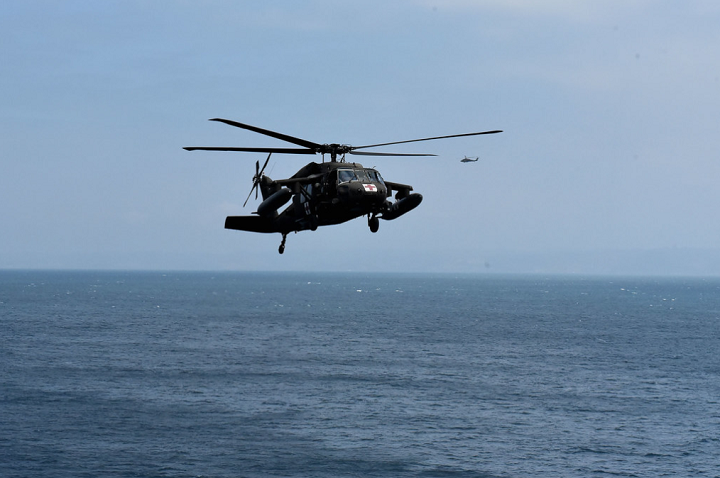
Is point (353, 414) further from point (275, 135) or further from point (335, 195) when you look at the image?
point (275, 135)

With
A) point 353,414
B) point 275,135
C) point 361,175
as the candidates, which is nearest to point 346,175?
point 361,175

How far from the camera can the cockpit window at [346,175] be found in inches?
1194

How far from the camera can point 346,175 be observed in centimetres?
3053

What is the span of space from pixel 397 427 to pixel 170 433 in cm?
3893

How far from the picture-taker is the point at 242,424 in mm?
124250

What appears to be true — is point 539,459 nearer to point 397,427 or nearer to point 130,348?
point 397,427

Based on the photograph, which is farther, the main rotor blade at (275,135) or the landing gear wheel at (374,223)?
the landing gear wheel at (374,223)

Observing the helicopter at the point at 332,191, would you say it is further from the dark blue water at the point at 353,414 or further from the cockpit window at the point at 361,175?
the dark blue water at the point at 353,414

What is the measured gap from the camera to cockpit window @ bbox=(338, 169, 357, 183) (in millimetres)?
30328

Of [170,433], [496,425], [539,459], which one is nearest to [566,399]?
[496,425]

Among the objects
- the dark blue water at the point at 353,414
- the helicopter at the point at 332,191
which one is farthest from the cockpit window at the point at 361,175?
the dark blue water at the point at 353,414

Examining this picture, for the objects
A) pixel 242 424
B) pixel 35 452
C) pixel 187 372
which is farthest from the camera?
pixel 187 372

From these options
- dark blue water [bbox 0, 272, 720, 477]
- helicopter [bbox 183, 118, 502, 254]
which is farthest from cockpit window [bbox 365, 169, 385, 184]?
dark blue water [bbox 0, 272, 720, 477]

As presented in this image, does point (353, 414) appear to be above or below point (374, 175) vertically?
below
